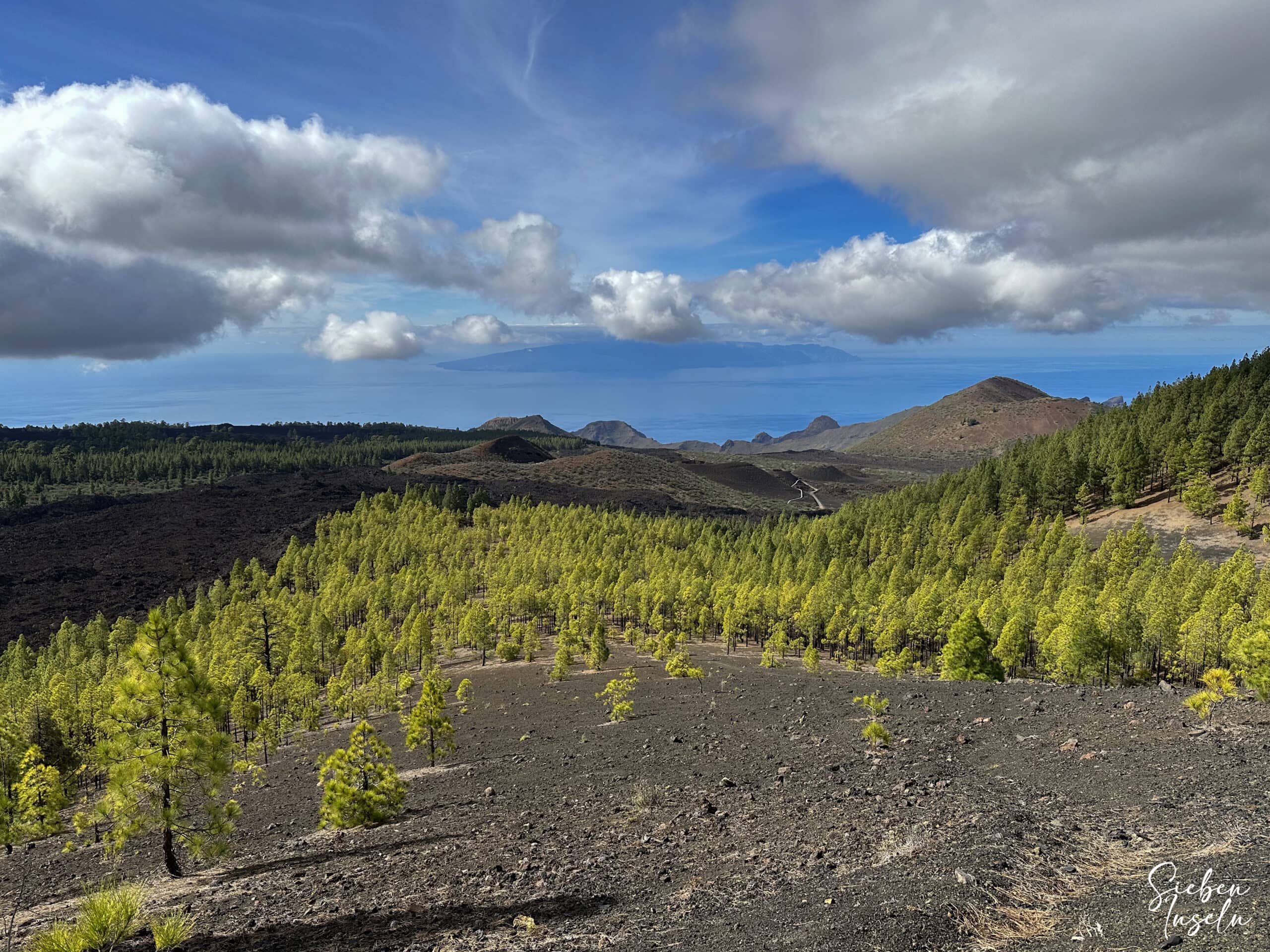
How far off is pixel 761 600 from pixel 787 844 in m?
83.4

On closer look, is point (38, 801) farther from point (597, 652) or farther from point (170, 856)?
point (597, 652)

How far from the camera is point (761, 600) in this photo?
102062 mm

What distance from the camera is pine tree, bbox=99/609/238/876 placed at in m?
23.5

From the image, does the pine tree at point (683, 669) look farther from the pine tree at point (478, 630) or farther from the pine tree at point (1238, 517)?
the pine tree at point (1238, 517)

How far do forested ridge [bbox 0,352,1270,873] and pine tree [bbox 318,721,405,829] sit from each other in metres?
5.83

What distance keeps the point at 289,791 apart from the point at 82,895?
16372 mm

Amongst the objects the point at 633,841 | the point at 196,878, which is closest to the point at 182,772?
the point at 196,878

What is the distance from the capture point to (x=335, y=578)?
134 m

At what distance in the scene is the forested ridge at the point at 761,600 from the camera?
65750 millimetres

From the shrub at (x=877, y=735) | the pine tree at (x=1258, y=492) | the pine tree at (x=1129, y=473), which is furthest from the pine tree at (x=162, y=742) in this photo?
the pine tree at (x=1129, y=473)

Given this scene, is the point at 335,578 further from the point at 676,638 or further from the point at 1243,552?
the point at 1243,552

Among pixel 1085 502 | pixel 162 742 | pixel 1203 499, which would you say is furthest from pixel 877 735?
pixel 1085 502

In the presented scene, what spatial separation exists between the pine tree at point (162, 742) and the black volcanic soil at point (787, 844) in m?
2.45

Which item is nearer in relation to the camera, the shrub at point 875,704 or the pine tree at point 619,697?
the shrub at point 875,704
